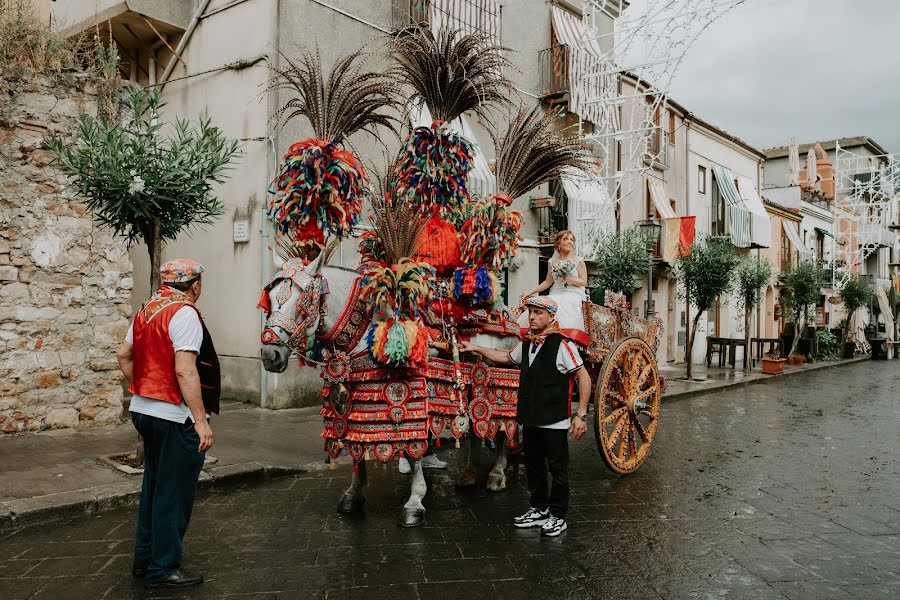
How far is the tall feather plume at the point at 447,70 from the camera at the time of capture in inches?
207

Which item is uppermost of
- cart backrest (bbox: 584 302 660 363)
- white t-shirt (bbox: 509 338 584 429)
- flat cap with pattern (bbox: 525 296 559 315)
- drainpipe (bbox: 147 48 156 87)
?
drainpipe (bbox: 147 48 156 87)

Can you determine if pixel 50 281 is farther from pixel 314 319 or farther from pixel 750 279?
pixel 750 279

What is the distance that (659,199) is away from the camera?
19656 millimetres

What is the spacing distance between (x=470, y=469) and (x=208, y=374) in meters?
2.82

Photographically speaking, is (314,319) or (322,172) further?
(322,172)

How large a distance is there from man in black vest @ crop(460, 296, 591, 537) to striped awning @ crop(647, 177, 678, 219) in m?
15.7

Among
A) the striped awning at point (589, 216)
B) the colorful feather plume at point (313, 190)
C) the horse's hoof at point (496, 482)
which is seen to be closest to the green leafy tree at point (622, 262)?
the striped awning at point (589, 216)

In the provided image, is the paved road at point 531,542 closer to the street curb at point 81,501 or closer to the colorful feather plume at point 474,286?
the street curb at point 81,501

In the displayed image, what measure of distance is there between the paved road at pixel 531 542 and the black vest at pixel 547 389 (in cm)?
83

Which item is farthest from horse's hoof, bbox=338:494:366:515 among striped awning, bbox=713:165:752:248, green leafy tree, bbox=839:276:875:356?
green leafy tree, bbox=839:276:875:356

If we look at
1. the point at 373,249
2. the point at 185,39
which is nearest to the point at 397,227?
the point at 373,249

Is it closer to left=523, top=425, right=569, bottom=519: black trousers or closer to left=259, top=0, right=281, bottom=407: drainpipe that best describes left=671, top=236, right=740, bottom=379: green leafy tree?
left=259, top=0, right=281, bottom=407: drainpipe

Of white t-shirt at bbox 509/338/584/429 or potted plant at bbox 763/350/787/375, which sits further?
potted plant at bbox 763/350/787/375

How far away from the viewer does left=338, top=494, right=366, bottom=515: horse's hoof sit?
193 inches
